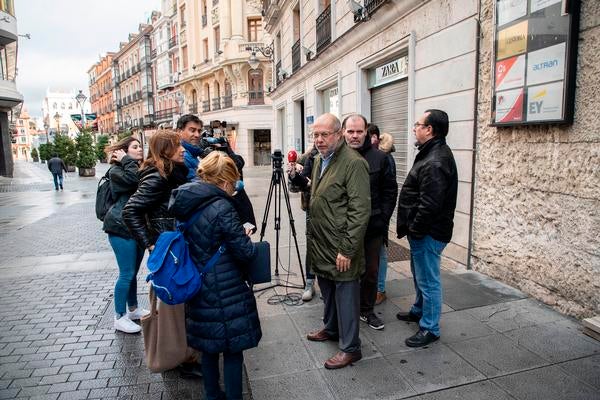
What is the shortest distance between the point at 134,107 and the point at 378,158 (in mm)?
57804

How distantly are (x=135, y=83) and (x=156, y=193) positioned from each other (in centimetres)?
5589

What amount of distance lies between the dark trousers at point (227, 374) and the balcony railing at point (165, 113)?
4209 cm

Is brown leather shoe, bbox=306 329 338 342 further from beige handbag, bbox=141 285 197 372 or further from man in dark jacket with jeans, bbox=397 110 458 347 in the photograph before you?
beige handbag, bbox=141 285 197 372

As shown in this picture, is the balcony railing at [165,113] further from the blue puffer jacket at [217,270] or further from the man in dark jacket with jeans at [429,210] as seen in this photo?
the blue puffer jacket at [217,270]

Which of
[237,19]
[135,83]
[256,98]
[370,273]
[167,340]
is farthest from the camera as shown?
[135,83]

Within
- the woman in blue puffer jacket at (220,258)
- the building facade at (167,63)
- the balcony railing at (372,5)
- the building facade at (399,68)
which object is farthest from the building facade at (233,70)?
the woman in blue puffer jacket at (220,258)

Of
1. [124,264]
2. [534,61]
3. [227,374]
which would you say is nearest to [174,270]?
[227,374]

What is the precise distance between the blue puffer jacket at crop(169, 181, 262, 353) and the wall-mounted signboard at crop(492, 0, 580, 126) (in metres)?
3.13

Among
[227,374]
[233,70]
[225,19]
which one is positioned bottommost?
[227,374]

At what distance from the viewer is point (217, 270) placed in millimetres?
2443

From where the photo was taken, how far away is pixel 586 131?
3.57 m

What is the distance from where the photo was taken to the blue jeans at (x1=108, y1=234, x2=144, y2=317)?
3773 mm

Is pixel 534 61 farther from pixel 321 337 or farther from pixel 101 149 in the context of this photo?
pixel 101 149

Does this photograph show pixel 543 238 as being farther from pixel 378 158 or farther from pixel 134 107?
pixel 134 107
